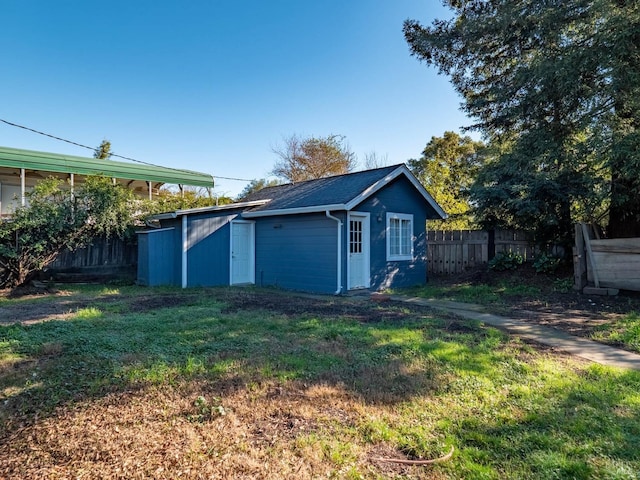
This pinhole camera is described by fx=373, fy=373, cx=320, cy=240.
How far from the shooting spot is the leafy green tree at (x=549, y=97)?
7.77m

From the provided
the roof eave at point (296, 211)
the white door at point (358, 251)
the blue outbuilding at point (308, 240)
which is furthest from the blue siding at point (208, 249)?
the white door at point (358, 251)

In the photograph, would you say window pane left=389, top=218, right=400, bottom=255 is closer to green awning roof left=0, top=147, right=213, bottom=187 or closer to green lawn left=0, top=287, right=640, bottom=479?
green lawn left=0, top=287, right=640, bottom=479

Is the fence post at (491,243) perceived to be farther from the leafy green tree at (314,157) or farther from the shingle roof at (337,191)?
the leafy green tree at (314,157)

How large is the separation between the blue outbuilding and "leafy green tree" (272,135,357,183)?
15976 millimetres

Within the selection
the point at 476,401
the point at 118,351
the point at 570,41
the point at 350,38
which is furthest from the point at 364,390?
the point at 350,38

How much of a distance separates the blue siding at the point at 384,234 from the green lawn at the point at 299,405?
5.46 meters

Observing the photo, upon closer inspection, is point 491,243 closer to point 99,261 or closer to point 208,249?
point 208,249

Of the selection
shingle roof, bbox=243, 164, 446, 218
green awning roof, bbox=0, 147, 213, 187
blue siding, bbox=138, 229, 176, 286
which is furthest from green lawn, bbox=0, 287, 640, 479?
green awning roof, bbox=0, 147, 213, 187

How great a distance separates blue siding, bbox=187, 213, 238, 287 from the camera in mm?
10930

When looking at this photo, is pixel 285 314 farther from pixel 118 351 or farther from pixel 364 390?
pixel 364 390

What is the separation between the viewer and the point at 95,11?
11750 mm

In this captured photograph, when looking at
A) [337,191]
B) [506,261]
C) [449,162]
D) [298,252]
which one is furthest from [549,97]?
[449,162]

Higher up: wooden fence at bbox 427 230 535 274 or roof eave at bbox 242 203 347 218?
roof eave at bbox 242 203 347 218

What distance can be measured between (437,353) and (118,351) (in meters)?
3.74
